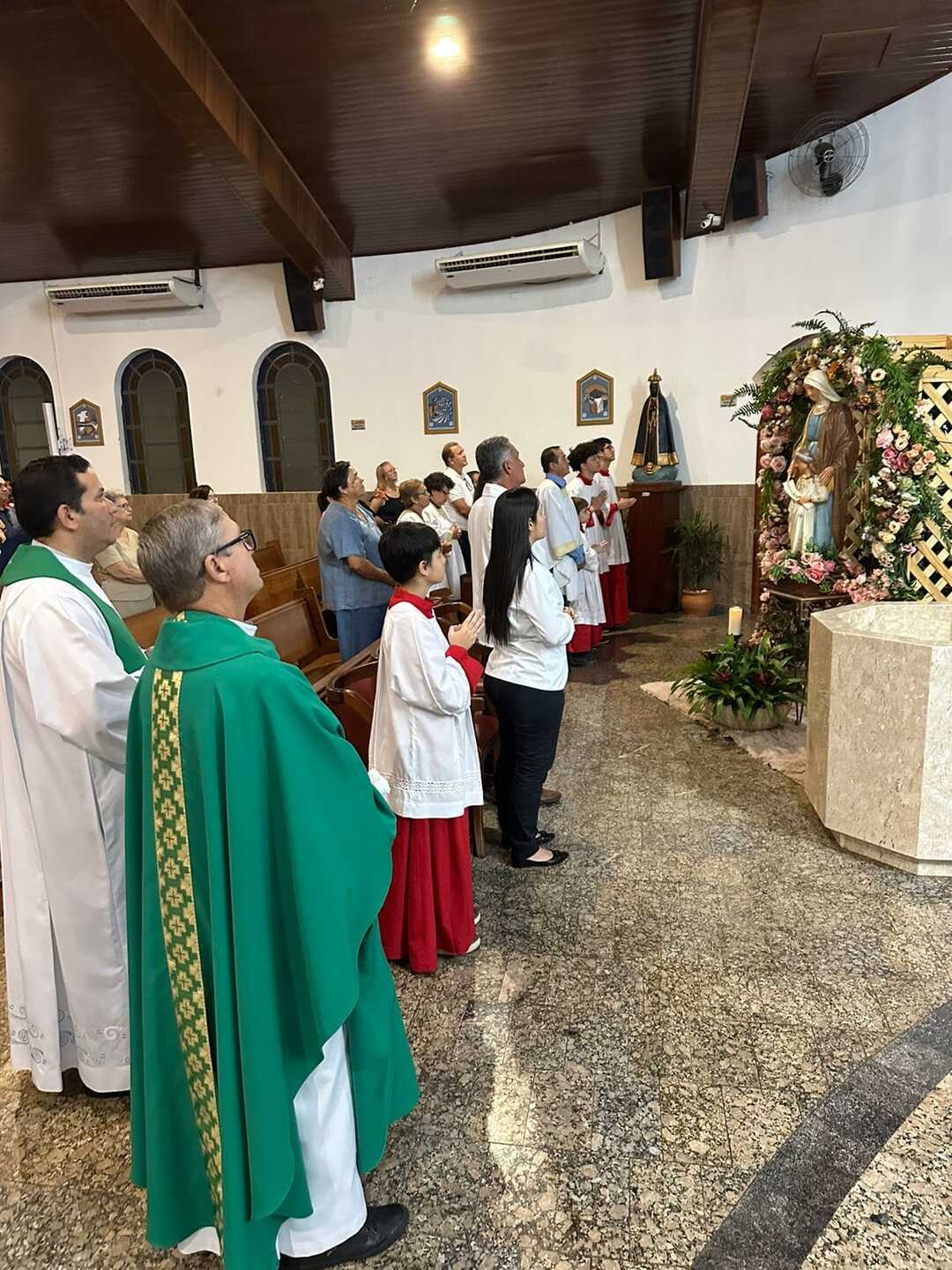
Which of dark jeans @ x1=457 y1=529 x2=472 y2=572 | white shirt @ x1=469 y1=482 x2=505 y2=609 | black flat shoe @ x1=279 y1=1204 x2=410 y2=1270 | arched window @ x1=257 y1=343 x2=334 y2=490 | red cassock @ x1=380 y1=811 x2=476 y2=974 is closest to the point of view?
black flat shoe @ x1=279 y1=1204 x2=410 y2=1270

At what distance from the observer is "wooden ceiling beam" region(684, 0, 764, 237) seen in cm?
505

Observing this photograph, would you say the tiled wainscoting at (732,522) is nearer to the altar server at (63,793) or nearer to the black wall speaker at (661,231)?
the black wall speaker at (661,231)

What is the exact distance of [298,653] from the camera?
4965 millimetres

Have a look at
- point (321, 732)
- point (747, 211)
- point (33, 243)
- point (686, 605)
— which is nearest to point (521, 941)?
point (321, 732)

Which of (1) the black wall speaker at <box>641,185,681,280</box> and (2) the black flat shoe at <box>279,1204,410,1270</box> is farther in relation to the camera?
(1) the black wall speaker at <box>641,185,681,280</box>

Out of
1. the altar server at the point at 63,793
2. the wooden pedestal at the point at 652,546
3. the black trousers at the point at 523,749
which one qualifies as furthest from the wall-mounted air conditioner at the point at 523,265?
the altar server at the point at 63,793

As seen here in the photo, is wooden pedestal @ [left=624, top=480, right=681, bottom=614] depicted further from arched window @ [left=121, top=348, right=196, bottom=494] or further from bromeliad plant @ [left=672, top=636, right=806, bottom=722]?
arched window @ [left=121, top=348, right=196, bottom=494]

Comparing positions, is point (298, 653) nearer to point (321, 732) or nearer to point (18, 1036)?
point (18, 1036)

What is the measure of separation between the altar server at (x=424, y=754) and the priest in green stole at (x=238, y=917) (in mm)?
947

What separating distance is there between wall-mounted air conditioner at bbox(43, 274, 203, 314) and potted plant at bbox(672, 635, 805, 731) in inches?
317

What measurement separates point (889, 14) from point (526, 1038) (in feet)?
21.4

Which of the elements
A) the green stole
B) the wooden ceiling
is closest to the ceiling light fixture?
the wooden ceiling

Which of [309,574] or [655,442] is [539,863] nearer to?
[309,574]

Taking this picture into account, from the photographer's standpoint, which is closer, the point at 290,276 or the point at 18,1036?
the point at 18,1036
